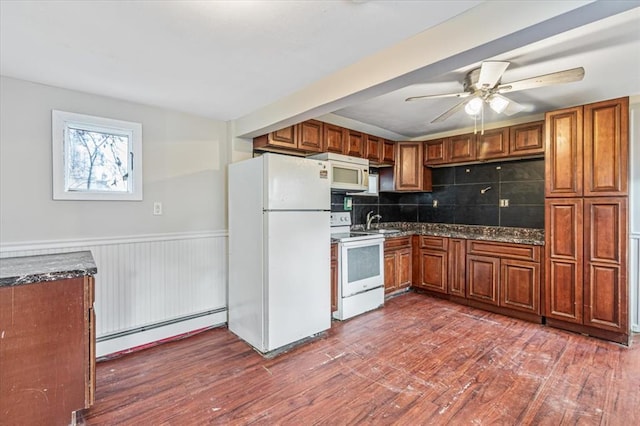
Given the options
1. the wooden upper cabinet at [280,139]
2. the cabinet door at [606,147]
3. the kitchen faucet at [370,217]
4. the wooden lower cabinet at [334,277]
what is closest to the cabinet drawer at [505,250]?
the cabinet door at [606,147]

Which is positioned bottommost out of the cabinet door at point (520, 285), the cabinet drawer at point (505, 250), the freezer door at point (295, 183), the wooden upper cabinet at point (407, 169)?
the cabinet door at point (520, 285)

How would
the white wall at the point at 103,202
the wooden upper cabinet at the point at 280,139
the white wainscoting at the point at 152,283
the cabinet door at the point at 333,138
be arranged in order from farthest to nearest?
1. the cabinet door at the point at 333,138
2. the wooden upper cabinet at the point at 280,139
3. the white wainscoting at the point at 152,283
4. the white wall at the point at 103,202

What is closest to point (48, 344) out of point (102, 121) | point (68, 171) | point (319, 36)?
point (68, 171)

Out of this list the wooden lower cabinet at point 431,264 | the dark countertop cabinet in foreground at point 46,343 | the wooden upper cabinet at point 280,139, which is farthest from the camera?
the wooden lower cabinet at point 431,264

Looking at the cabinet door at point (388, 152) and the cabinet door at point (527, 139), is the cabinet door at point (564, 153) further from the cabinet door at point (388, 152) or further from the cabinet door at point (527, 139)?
the cabinet door at point (388, 152)

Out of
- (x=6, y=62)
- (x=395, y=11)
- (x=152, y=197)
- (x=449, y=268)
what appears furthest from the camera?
(x=449, y=268)

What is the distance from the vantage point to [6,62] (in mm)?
1933

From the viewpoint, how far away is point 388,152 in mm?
4227

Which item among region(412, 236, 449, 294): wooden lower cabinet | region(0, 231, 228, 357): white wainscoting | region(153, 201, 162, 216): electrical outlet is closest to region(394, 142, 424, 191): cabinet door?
region(412, 236, 449, 294): wooden lower cabinet

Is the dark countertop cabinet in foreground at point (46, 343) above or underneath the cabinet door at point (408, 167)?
underneath

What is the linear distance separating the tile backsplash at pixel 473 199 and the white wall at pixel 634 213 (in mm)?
761

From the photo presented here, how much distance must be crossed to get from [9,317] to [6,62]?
1617 millimetres

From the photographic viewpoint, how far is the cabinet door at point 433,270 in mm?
3943

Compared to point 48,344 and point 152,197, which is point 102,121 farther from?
point 48,344
